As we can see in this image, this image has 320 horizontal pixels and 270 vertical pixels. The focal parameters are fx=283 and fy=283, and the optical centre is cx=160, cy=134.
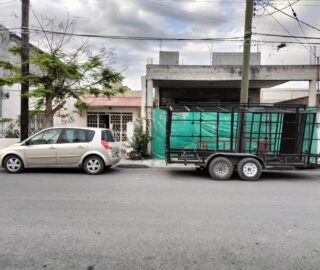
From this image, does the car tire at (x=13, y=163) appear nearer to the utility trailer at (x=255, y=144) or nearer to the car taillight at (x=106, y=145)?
the car taillight at (x=106, y=145)

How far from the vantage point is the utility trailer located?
360 inches

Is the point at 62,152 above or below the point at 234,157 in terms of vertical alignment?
below

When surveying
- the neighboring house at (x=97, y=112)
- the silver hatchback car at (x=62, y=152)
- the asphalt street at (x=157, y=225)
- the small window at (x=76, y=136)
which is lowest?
the asphalt street at (x=157, y=225)

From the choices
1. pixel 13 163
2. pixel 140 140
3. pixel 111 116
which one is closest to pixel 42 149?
pixel 13 163

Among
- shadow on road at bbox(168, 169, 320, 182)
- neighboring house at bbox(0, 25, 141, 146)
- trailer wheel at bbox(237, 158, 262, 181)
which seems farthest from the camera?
neighboring house at bbox(0, 25, 141, 146)

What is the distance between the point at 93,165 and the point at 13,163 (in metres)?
2.77

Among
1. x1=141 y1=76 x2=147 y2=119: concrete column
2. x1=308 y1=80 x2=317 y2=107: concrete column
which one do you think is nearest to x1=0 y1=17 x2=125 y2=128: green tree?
x1=141 y1=76 x2=147 y2=119: concrete column

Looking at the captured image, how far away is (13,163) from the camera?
973 centimetres

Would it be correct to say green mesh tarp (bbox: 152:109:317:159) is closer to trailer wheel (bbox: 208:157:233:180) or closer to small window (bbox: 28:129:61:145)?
trailer wheel (bbox: 208:157:233:180)

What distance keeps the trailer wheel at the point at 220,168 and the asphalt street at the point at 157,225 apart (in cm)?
71

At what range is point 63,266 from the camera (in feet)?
10.9

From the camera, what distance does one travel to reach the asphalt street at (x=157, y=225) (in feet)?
11.5

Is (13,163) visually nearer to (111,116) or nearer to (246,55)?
(111,116)

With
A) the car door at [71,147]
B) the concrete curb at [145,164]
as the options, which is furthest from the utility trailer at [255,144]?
the car door at [71,147]
